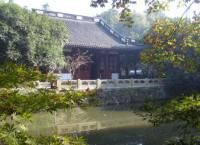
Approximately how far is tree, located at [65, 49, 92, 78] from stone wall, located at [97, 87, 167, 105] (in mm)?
3946

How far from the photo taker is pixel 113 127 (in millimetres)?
14875

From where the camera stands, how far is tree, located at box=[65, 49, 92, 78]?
26.5 metres

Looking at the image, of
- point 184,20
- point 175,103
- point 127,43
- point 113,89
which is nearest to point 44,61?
point 113,89

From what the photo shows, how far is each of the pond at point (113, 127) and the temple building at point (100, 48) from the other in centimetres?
888

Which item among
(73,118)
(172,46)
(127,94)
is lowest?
(73,118)

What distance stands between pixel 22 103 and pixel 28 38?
19.7 metres

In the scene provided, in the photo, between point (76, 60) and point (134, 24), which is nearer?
point (76, 60)

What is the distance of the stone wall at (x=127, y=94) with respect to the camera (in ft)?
77.3

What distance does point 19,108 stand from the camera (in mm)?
2295

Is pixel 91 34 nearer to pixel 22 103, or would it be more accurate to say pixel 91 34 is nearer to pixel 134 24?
pixel 22 103

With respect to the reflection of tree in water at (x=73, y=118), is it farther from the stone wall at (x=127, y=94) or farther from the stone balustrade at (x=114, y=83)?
the stone wall at (x=127, y=94)

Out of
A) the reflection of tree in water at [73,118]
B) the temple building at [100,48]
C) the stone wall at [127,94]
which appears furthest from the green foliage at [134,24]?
the reflection of tree in water at [73,118]

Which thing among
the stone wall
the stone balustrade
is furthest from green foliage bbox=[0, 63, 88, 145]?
the stone wall

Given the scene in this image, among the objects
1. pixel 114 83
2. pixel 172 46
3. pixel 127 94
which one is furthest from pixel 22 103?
pixel 127 94
